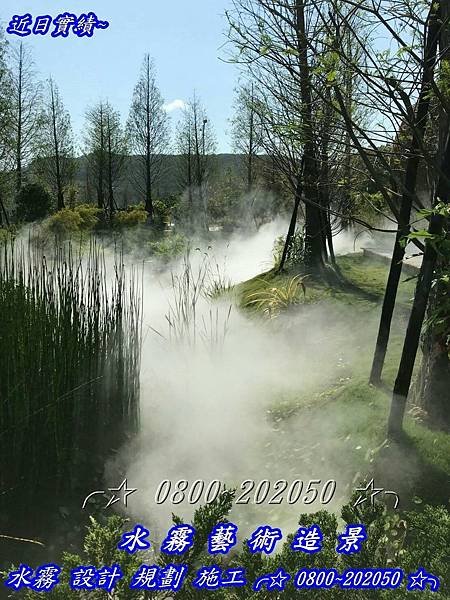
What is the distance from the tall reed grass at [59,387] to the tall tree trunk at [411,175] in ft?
4.78

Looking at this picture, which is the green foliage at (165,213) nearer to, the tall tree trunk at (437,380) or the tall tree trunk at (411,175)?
the tall tree trunk at (411,175)

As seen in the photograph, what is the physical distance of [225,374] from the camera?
177 inches

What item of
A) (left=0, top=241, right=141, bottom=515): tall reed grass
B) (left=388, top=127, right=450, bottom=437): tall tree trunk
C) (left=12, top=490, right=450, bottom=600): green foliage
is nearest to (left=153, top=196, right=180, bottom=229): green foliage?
(left=0, top=241, right=141, bottom=515): tall reed grass

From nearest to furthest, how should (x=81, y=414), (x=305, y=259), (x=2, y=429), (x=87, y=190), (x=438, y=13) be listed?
(x=2, y=429) < (x=438, y=13) < (x=81, y=414) < (x=305, y=259) < (x=87, y=190)

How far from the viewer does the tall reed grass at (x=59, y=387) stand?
106 inches

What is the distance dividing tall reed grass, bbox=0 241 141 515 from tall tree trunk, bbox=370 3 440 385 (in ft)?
4.78

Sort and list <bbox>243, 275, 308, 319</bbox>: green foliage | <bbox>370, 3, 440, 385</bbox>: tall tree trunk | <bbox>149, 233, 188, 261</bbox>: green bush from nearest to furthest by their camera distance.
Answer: <bbox>370, 3, 440, 385</bbox>: tall tree trunk → <bbox>243, 275, 308, 319</bbox>: green foliage → <bbox>149, 233, 188, 261</bbox>: green bush

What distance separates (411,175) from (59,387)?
2.16 m

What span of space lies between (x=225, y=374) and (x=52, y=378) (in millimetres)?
1881

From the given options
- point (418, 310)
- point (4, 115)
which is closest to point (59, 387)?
point (418, 310)

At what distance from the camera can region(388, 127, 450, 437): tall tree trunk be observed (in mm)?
2703

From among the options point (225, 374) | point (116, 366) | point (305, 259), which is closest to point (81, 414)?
point (116, 366)

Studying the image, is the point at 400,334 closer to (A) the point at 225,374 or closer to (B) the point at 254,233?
(A) the point at 225,374

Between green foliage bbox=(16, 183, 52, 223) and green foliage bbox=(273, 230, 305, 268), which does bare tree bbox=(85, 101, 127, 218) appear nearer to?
green foliage bbox=(16, 183, 52, 223)
